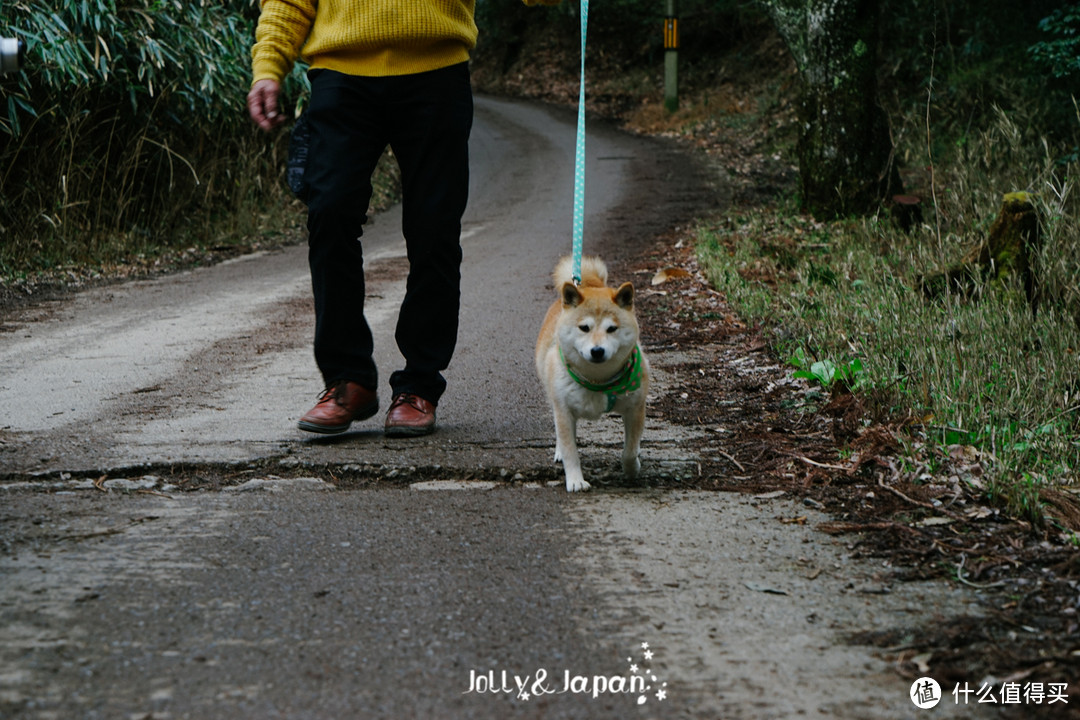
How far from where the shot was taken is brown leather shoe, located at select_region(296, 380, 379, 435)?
376 centimetres

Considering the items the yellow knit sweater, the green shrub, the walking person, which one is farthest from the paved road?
the green shrub

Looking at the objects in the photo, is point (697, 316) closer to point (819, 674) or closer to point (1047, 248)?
point (1047, 248)

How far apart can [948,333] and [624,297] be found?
6.38 ft

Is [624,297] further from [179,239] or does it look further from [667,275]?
[179,239]

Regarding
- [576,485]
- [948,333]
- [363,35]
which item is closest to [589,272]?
[576,485]

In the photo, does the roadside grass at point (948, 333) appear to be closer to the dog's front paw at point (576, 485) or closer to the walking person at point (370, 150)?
the dog's front paw at point (576, 485)

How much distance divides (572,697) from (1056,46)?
9985mm

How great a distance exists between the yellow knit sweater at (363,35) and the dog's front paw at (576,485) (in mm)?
1584

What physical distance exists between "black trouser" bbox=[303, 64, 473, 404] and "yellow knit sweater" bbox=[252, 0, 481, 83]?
0.05 meters

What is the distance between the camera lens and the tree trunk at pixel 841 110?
944 cm

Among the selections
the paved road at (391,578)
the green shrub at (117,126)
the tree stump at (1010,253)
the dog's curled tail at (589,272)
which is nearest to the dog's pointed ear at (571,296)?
the dog's curled tail at (589,272)

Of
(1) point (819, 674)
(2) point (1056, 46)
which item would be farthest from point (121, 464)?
(2) point (1056, 46)

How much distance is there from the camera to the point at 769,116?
1847 cm

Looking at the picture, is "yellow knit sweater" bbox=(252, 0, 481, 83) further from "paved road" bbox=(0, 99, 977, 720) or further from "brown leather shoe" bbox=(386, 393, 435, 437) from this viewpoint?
"paved road" bbox=(0, 99, 977, 720)
